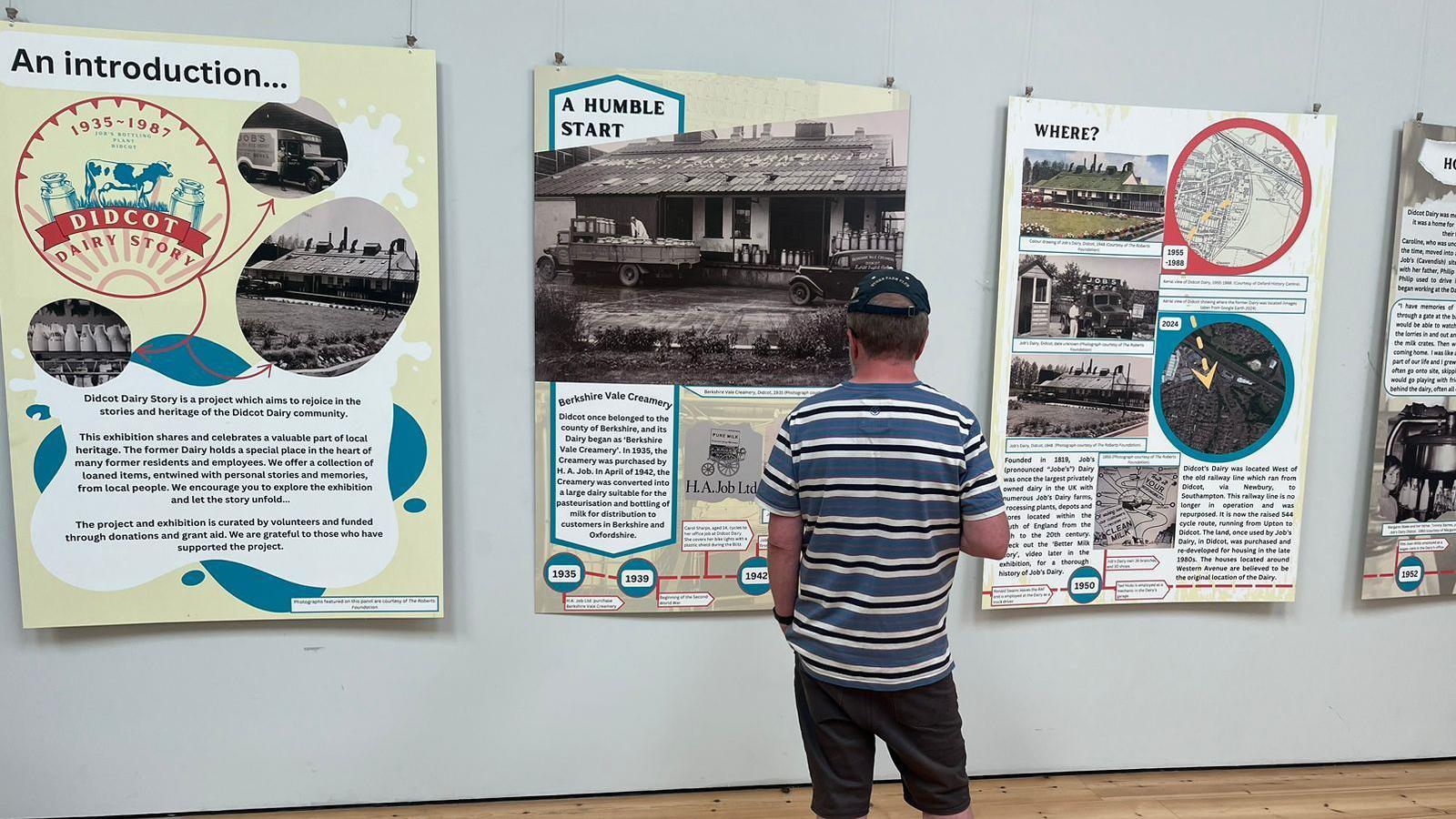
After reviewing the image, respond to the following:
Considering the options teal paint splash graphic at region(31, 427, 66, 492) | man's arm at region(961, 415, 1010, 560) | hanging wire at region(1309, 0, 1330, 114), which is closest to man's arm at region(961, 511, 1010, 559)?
man's arm at region(961, 415, 1010, 560)

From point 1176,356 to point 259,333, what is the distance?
245cm

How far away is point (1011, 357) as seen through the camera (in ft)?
7.17

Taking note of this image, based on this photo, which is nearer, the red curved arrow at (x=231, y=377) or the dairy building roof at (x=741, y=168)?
the red curved arrow at (x=231, y=377)

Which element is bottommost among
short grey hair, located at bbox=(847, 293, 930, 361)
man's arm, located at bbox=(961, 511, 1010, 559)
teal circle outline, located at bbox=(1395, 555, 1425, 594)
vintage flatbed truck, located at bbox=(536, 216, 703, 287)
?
teal circle outline, located at bbox=(1395, 555, 1425, 594)

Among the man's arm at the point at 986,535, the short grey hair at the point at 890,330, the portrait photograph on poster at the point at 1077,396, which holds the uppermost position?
the short grey hair at the point at 890,330

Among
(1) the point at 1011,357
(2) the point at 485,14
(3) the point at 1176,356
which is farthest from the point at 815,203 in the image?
(3) the point at 1176,356

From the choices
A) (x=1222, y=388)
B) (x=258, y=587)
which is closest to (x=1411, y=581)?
(x=1222, y=388)

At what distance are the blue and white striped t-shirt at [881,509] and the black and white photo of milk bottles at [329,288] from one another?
1128 millimetres

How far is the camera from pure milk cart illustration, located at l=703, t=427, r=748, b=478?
2119 millimetres

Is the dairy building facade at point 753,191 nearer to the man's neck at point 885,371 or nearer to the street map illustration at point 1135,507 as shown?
the man's neck at point 885,371

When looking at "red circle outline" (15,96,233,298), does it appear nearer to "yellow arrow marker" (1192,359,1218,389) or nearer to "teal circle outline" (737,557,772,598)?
"teal circle outline" (737,557,772,598)

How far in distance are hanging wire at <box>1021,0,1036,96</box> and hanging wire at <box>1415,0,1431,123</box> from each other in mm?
1164

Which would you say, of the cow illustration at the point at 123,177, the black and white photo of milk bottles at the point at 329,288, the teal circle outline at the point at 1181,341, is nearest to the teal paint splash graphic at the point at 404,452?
the black and white photo of milk bottles at the point at 329,288

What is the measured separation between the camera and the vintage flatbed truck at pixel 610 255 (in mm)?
2035
